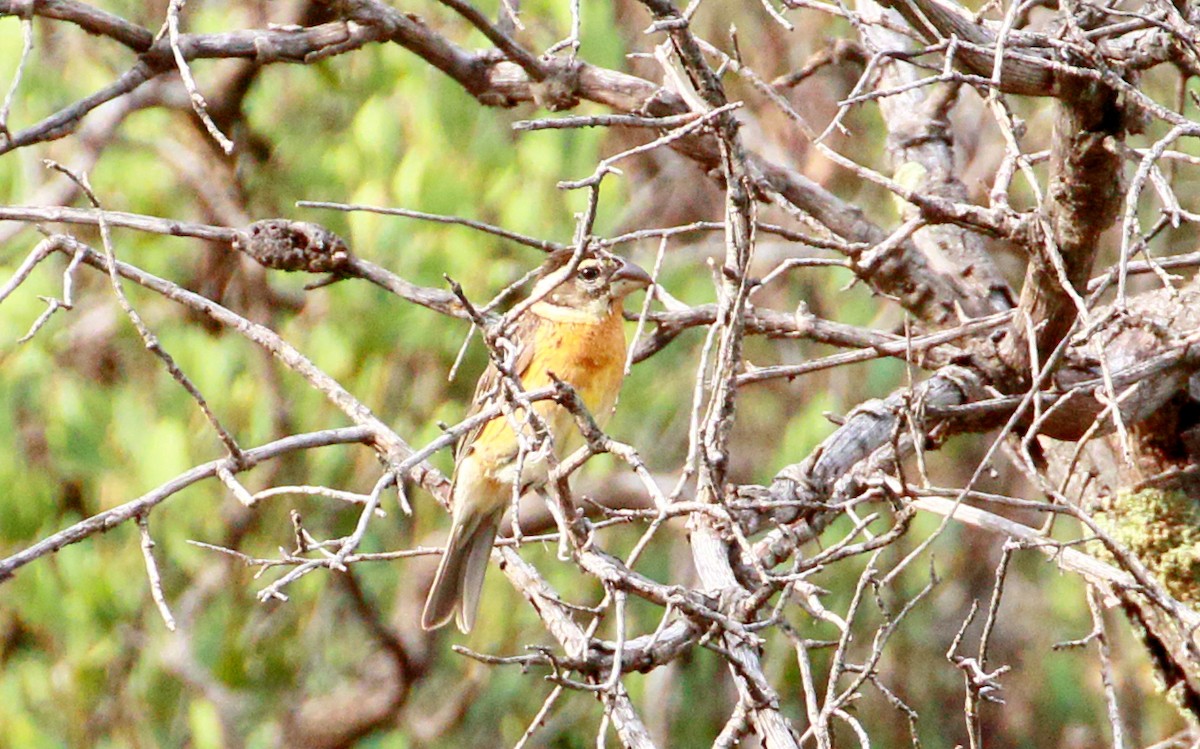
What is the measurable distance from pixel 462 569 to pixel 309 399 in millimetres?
1873

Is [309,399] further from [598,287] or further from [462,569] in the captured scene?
[598,287]

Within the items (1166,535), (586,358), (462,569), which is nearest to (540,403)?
(586,358)

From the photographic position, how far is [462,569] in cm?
482

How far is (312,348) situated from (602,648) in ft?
12.1

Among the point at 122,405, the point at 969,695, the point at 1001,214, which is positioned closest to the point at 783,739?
the point at 969,695

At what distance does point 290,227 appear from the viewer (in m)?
3.71

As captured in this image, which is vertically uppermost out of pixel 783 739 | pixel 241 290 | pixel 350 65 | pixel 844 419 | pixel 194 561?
pixel 350 65

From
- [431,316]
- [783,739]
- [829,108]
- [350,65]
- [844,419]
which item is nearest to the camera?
[783,739]

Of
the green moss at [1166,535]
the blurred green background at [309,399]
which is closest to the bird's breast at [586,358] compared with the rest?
the blurred green background at [309,399]

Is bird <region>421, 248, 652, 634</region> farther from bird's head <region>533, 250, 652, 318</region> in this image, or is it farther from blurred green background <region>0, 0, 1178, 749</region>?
blurred green background <region>0, 0, 1178, 749</region>

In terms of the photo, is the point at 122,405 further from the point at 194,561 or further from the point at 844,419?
the point at 844,419

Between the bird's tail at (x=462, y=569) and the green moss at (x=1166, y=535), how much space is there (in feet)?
5.96

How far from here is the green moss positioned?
396 cm

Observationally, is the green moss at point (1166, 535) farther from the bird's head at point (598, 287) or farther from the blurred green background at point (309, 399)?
the blurred green background at point (309, 399)
